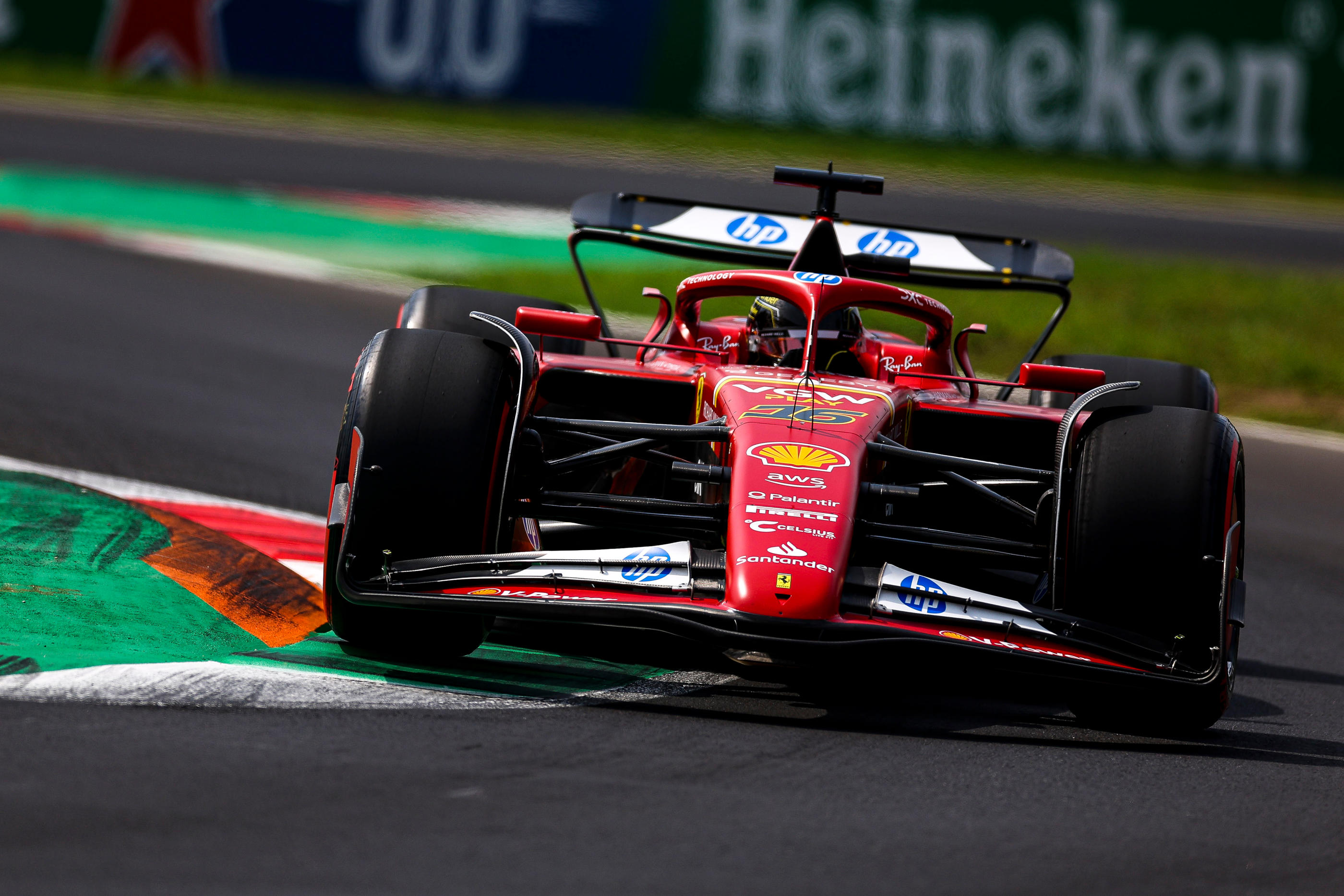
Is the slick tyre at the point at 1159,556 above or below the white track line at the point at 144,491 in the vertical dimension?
above

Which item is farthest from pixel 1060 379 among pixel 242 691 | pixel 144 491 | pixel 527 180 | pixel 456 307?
pixel 527 180

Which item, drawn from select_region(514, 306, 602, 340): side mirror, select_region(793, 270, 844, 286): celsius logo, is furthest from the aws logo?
select_region(793, 270, 844, 286): celsius logo

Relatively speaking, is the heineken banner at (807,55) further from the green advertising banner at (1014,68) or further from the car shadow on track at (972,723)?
the car shadow on track at (972,723)

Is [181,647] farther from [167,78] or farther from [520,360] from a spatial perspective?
[167,78]

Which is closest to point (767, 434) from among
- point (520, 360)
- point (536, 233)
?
point (520, 360)

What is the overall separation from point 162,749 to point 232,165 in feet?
46.0

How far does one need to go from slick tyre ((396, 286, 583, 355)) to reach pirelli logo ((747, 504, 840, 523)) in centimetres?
227

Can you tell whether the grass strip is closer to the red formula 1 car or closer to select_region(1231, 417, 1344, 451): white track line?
select_region(1231, 417, 1344, 451): white track line

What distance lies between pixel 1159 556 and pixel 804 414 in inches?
43.1

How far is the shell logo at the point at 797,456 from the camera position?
4.78 metres

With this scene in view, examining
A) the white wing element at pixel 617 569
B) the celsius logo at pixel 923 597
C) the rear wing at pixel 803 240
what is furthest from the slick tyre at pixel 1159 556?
the rear wing at pixel 803 240

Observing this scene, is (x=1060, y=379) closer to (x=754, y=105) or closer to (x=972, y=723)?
(x=972, y=723)

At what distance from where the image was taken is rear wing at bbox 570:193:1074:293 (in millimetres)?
6941

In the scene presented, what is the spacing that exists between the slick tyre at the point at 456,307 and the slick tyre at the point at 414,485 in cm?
174
